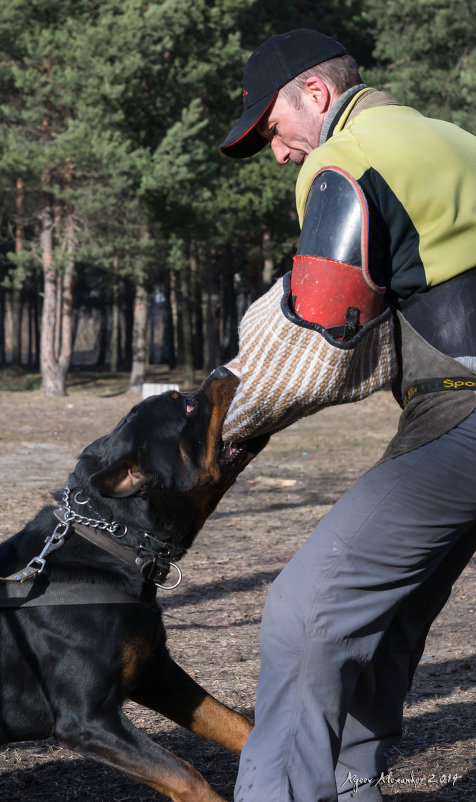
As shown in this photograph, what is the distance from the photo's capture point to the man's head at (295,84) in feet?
8.76

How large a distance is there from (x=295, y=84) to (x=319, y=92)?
8cm

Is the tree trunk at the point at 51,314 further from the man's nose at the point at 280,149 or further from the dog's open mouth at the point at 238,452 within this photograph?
the man's nose at the point at 280,149

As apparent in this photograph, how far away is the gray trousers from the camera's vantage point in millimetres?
2432

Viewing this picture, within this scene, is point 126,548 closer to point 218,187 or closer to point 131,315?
point 218,187

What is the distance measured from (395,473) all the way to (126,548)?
3.85 feet

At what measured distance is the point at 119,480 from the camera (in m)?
3.19

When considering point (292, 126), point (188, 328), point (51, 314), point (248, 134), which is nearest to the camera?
point (292, 126)

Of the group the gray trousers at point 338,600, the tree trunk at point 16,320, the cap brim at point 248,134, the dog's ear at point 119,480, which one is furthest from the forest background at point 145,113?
the gray trousers at point 338,600

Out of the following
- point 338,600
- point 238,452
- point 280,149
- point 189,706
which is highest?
point 280,149

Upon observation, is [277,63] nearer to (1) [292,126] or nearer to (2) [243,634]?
(1) [292,126]

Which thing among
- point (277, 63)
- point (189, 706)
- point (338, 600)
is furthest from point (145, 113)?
point (338, 600)

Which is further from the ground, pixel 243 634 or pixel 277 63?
pixel 277 63

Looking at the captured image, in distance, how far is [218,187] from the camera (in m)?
23.8

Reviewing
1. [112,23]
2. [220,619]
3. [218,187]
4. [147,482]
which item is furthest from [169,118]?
[147,482]
